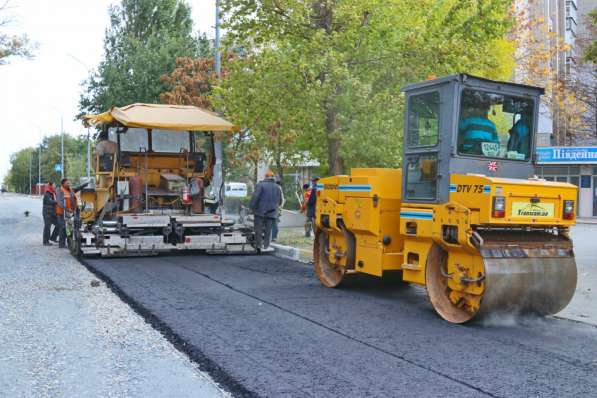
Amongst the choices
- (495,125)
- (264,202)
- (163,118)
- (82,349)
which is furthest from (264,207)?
(82,349)

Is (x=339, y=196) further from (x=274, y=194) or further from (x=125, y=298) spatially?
(x=274, y=194)

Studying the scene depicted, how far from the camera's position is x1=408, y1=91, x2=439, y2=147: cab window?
8352mm

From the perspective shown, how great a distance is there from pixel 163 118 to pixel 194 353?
9161 millimetres

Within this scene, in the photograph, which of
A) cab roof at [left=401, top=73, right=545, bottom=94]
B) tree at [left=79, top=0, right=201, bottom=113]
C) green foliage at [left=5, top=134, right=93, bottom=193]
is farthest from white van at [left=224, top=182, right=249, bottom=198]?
cab roof at [left=401, top=73, right=545, bottom=94]

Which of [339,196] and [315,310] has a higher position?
[339,196]

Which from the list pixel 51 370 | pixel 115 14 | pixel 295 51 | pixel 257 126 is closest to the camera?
pixel 51 370

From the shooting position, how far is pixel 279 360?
6047mm

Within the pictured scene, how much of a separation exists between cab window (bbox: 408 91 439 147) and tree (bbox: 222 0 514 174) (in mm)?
5573

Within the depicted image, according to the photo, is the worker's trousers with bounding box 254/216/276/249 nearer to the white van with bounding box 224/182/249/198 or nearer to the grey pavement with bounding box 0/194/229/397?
the grey pavement with bounding box 0/194/229/397

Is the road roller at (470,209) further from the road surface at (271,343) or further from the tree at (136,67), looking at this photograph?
the tree at (136,67)

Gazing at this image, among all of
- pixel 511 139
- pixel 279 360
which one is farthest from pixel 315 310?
pixel 511 139

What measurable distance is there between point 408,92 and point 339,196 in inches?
72.4

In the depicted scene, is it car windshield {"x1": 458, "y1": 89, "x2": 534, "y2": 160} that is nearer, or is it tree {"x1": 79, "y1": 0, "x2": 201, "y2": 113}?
car windshield {"x1": 458, "y1": 89, "x2": 534, "y2": 160}

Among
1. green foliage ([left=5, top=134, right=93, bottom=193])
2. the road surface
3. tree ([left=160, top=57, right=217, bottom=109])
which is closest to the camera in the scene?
the road surface
